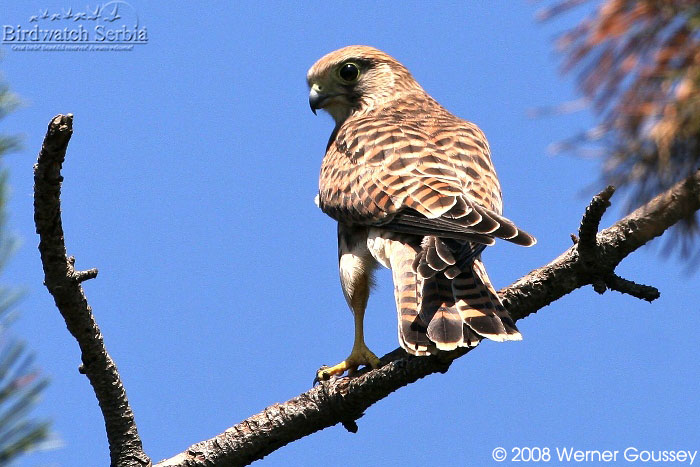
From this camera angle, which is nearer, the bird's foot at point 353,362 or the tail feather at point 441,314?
the tail feather at point 441,314

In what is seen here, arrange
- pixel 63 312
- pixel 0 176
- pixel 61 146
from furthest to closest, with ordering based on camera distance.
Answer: pixel 63 312
pixel 61 146
pixel 0 176

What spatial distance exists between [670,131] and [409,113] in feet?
16.1

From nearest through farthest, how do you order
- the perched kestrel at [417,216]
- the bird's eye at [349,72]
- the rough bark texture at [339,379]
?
the rough bark texture at [339,379] → the perched kestrel at [417,216] → the bird's eye at [349,72]

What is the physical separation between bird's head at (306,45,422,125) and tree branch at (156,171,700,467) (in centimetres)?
311

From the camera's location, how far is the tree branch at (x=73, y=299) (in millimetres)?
2912

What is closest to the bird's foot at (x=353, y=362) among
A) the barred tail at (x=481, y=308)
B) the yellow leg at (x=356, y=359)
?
the yellow leg at (x=356, y=359)

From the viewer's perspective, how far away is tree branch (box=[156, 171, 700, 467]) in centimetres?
378

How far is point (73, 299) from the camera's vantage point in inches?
130

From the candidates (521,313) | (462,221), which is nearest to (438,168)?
(462,221)

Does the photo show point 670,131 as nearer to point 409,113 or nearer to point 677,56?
point 677,56

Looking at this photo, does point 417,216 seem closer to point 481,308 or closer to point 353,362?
point 481,308

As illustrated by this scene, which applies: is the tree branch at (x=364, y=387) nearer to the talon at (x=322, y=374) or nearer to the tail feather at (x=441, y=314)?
the tail feather at (x=441, y=314)

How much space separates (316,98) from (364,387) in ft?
10.6

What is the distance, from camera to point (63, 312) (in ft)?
11.0
